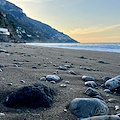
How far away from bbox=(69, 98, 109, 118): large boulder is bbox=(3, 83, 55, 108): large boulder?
1.09ft

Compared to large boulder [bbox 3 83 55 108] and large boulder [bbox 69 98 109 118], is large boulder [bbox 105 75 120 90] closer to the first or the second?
large boulder [bbox 69 98 109 118]

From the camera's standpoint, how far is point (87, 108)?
1675 mm

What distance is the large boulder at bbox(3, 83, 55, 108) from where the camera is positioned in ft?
6.00

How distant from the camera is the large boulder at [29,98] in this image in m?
1.83

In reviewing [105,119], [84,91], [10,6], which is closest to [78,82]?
[84,91]

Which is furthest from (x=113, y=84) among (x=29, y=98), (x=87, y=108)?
(x=29, y=98)

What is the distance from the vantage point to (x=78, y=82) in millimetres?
2877

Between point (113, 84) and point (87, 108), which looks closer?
point (87, 108)

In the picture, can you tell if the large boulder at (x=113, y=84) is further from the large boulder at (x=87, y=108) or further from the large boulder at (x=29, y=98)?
the large boulder at (x=29, y=98)

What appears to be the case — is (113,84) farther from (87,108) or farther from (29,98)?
(29,98)

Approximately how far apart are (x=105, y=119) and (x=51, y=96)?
1010mm

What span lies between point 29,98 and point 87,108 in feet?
2.32

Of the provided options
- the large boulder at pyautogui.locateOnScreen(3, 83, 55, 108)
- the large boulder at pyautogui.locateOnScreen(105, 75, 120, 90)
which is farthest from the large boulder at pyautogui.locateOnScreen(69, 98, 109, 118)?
the large boulder at pyautogui.locateOnScreen(105, 75, 120, 90)

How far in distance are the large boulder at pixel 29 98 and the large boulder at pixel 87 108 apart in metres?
0.33
